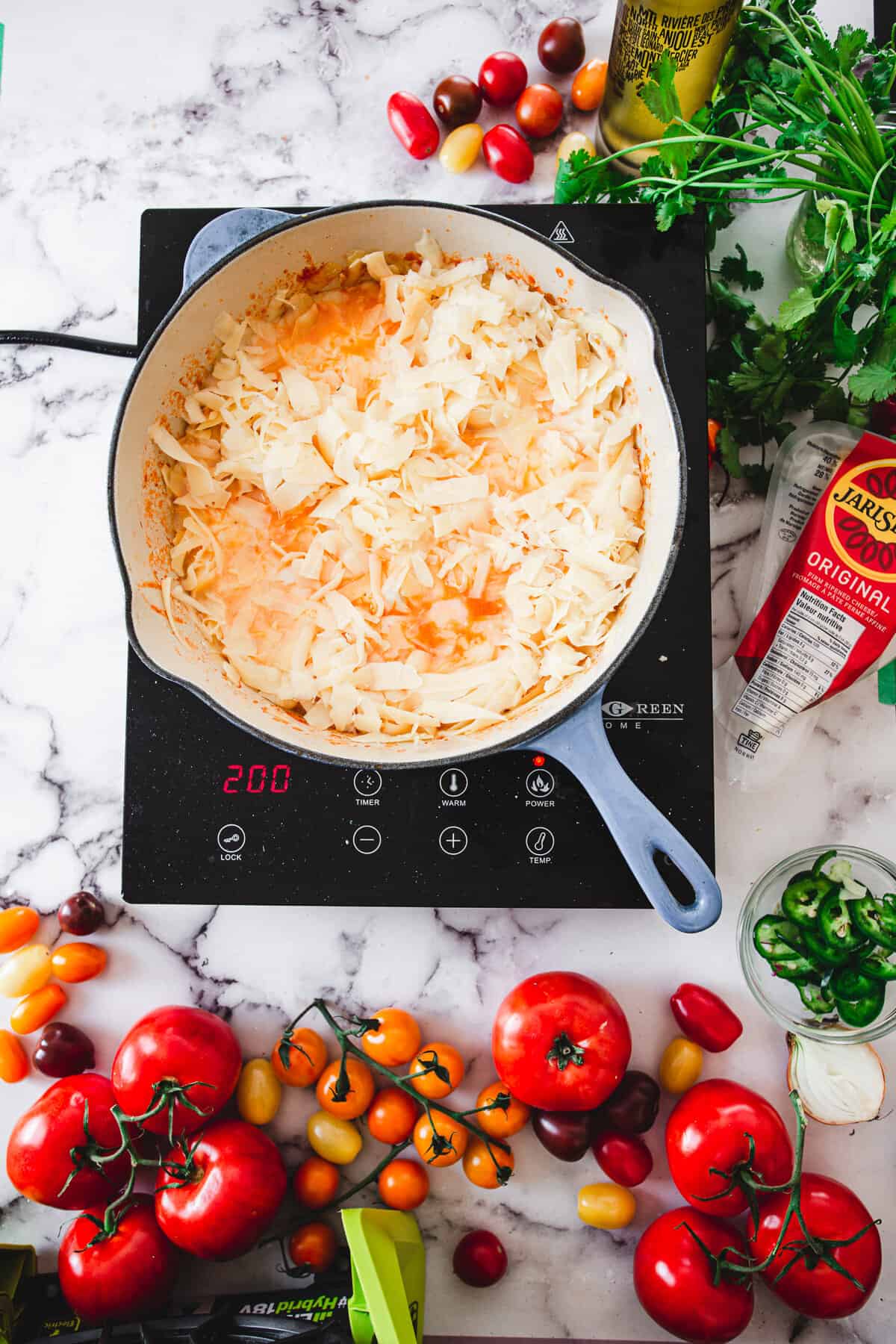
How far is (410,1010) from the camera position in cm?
97

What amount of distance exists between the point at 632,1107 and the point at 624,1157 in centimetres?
Result: 5

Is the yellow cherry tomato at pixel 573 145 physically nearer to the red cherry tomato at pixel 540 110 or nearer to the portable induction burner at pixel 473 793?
the red cherry tomato at pixel 540 110

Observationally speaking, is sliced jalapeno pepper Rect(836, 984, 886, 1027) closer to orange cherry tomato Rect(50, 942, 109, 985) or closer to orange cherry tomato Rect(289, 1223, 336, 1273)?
orange cherry tomato Rect(289, 1223, 336, 1273)

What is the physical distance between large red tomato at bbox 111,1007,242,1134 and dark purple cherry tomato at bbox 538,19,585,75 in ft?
3.37

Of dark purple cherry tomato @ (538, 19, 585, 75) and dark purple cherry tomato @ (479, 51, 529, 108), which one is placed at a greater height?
dark purple cherry tomato @ (538, 19, 585, 75)

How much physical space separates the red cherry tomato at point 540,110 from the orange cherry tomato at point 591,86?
2cm

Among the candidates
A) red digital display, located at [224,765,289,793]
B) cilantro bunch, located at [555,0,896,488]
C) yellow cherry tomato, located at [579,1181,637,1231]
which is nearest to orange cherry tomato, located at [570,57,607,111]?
cilantro bunch, located at [555,0,896,488]

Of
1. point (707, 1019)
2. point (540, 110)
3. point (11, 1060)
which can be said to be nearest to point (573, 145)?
point (540, 110)

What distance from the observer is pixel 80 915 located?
96 cm

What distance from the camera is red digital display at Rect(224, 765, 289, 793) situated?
0.87m

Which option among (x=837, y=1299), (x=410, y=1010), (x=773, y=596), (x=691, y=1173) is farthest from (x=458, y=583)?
(x=837, y=1299)

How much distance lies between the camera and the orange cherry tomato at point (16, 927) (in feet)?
3.19

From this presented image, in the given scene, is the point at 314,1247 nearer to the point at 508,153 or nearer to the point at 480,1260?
the point at 480,1260

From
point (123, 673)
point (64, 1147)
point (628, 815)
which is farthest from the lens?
point (123, 673)
